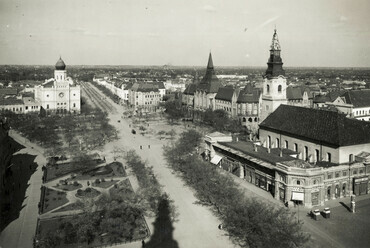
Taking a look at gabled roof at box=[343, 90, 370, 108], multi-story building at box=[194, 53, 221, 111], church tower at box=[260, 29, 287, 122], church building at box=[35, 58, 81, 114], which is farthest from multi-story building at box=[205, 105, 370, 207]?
church building at box=[35, 58, 81, 114]

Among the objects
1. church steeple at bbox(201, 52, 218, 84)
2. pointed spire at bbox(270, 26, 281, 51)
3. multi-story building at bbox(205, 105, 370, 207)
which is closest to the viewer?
multi-story building at bbox(205, 105, 370, 207)

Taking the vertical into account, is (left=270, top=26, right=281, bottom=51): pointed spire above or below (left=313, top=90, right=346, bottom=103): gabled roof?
above

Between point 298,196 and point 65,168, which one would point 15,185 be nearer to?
point 65,168

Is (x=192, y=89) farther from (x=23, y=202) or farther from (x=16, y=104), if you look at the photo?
(x=23, y=202)

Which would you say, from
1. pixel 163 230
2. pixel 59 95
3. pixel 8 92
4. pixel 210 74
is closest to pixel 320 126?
pixel 163 230

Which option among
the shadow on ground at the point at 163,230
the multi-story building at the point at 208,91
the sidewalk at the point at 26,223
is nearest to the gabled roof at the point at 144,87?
the multi-story building at the point at 208,91

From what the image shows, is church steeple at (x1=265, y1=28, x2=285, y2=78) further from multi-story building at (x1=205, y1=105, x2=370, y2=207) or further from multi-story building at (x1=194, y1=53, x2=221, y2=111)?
multi-story building at (x1=194, y1=53, x2=221, y2=111)

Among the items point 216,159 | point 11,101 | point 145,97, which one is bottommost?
point 216,159

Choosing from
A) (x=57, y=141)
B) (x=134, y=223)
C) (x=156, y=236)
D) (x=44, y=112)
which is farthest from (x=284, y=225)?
(x=44, y=112)
